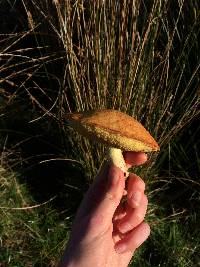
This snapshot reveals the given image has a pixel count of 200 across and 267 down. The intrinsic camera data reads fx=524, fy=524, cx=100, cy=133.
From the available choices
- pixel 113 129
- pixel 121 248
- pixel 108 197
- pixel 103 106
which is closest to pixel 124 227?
pixel 121 248

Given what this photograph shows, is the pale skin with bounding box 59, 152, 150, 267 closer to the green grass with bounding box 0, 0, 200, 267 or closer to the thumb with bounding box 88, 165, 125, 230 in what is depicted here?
the thumb with bounding box 88, 165, 125, 230

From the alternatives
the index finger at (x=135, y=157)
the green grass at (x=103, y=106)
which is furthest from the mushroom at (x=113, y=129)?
the green grass at (x=103, y=106)

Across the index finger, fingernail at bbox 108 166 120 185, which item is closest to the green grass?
the index finger

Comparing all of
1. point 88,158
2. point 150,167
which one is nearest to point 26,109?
point 88,158

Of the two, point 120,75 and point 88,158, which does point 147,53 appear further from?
point 88,158

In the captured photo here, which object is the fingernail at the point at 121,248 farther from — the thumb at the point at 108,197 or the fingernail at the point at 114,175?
the fingernail at the point at 114,175

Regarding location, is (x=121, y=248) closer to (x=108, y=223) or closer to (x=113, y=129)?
(x=108, y=223)
